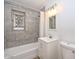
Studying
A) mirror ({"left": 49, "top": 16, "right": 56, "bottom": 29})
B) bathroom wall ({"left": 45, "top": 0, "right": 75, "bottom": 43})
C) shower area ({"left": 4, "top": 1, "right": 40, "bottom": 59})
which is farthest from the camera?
shower area ({"left": 4, "top": 1, "right": 40, "bottom": 59})

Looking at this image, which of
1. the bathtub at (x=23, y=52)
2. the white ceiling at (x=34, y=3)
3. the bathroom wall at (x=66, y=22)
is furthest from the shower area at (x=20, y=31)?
the bathroom wall at (x=66, y=22)

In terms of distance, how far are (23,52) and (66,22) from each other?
159 cm

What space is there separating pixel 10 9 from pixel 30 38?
3.68 ft

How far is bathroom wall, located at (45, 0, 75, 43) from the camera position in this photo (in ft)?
5.02

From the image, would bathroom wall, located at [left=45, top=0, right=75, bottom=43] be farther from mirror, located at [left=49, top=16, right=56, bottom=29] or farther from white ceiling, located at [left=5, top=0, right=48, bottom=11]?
white ceiling, located at [left=5, top=0, right=48, bottom=11]

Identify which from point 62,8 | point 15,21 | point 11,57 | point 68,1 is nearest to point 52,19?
point 62,8

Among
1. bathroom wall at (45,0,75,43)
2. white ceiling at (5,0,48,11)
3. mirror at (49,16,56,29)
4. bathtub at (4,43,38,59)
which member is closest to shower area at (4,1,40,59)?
bathtub at (4,43,38,59)

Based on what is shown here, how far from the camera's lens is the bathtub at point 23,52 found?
2146mm

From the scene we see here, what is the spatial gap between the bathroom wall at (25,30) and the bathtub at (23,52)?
13 cm

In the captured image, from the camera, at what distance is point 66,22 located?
65.8 inches

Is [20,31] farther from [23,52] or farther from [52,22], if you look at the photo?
[52,22]

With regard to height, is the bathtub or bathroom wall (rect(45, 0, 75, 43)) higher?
bathroom wall (rect(45, 0, 75, 43))

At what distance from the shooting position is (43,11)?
7.82ft

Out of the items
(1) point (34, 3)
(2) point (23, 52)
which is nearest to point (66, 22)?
(1) point (34, 3)
